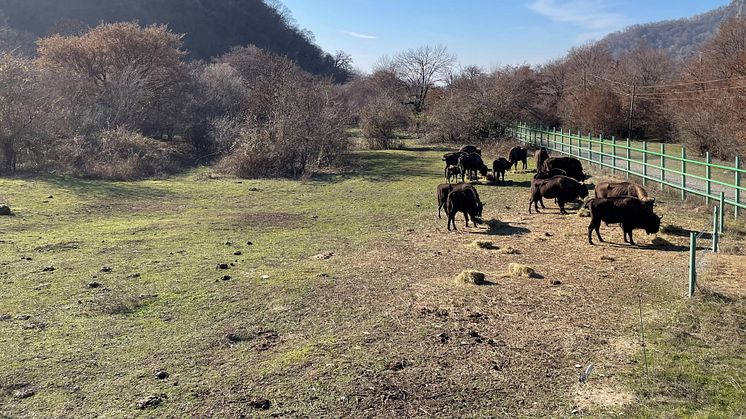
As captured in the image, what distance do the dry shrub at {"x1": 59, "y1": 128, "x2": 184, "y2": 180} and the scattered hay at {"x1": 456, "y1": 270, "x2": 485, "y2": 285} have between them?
18.0 m

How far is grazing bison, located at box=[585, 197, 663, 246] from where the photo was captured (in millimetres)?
10195

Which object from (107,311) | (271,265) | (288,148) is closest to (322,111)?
(288,148)

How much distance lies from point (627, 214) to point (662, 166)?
6925 mm

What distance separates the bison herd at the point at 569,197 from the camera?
10.3 meters

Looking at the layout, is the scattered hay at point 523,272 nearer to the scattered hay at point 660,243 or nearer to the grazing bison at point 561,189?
the scattered hay at point 660,243

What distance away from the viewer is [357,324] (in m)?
6.50

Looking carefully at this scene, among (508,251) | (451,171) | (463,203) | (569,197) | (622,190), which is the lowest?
(508,251)

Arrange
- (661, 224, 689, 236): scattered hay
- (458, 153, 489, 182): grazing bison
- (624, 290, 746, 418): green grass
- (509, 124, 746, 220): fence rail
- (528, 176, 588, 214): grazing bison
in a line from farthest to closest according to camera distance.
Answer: (458, 153, 489, 182): grazing bison → (528, 176, 588, 214): grazing bison → (509, 124, 746, 220): fence rail → (661, 224, 689, 236): scattered hay → (624, 290, 746, 418): green grass

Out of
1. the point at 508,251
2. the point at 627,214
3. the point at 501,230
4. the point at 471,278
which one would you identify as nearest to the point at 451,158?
the point at 501,230

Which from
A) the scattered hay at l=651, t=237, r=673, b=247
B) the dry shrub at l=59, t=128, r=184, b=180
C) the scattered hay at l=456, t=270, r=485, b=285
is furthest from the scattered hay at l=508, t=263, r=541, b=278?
the dry shrub at l=59, t=128, r=184, b=180

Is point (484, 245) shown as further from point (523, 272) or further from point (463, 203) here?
point (523, 272)

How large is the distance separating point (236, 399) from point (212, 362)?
887 mm

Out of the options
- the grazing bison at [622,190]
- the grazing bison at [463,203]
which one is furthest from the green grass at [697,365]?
the grazing bison at [463,203]

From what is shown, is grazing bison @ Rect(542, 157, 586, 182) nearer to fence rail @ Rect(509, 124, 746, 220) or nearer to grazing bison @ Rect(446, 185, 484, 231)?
fence rail @ Rect(509, 124, 746, 220)
